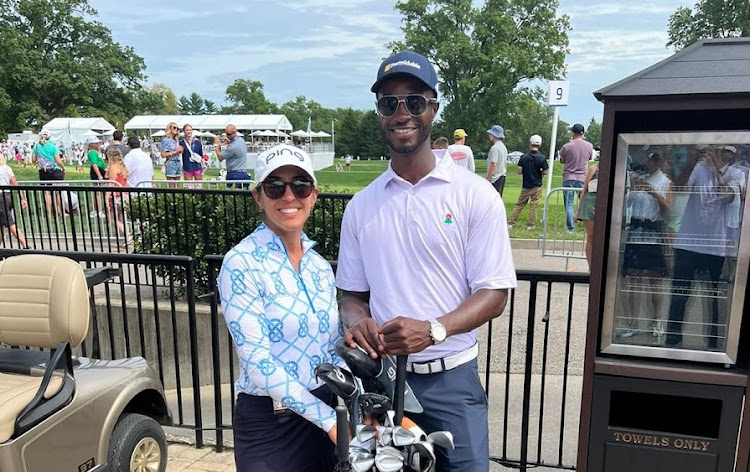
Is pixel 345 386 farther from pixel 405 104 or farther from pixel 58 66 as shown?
pixel 58 66

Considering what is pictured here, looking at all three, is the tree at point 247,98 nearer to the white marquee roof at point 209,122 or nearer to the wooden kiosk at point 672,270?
the white marquee roof at point 209,122

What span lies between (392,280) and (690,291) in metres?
1.24

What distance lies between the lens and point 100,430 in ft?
9.18

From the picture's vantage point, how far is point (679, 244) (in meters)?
2.17

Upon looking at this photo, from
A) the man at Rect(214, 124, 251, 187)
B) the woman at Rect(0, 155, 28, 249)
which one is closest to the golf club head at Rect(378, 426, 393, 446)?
the woman at Rect(0, 155, 28, 249)

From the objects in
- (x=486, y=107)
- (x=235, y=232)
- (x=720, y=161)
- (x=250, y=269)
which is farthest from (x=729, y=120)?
(x=486, y=107)

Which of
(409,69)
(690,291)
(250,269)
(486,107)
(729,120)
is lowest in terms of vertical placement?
(690,291)

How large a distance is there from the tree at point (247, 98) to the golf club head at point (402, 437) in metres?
98.7

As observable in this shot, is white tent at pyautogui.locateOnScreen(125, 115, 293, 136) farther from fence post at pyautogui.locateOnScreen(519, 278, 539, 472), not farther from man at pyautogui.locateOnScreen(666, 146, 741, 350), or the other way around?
man at pyautogui.locateOnScreen(666, 146, 741, 350)

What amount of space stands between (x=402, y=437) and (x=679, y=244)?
142 centimetres

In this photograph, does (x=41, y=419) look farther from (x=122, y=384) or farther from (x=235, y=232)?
(x=235, y=232)

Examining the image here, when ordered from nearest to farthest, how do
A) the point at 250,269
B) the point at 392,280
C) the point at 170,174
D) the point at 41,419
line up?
the point at 250,269 → the point at 392,280 → the point at 41,419 → the point at 170,174

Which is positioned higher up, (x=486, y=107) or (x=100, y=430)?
(x=486, y=107)

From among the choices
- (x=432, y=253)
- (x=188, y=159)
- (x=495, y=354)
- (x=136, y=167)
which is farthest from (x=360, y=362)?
(x=188, y=159)
